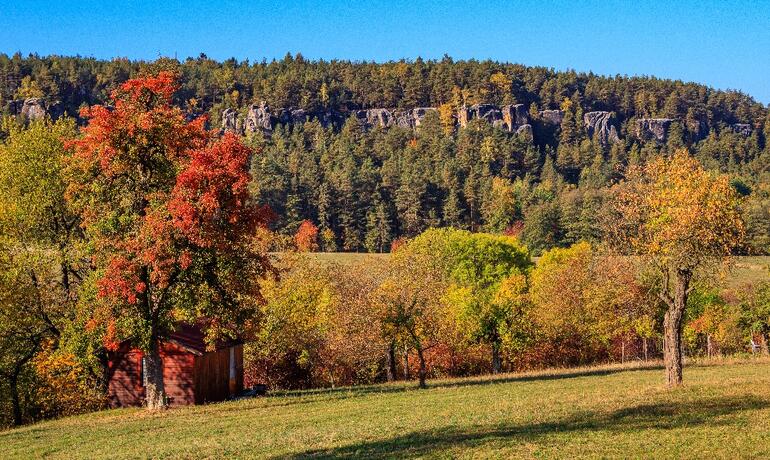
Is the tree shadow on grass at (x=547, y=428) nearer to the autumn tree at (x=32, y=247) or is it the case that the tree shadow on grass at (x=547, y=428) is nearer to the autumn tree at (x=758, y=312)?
the autumn tree at (x=32, y=247)

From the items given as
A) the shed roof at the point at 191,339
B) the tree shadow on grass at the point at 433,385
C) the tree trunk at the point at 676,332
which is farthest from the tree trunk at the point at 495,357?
the tree trunk at the point at 676,332

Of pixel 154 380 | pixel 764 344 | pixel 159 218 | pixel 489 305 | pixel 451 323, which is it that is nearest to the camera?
pixel 159 218

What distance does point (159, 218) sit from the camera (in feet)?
103

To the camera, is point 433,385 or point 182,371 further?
point 433,385

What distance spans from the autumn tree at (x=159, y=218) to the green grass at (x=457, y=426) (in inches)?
188

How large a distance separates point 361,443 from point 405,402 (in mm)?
12293

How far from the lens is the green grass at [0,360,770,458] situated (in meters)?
20.5

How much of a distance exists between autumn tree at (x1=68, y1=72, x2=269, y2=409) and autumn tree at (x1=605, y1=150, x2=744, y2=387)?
54.3 feet

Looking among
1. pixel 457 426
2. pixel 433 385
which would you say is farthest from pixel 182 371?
pixel 457 426

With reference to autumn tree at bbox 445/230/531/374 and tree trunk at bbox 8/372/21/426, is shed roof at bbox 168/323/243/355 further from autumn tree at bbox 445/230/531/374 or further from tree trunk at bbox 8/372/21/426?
autumn tree at bbox 445/230/531/374

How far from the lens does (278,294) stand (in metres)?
58.6

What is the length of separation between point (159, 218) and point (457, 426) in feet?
51.8

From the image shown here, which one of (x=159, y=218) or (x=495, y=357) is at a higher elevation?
(x=159, y=218)

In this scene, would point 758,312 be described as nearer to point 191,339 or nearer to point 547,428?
point 547,428
